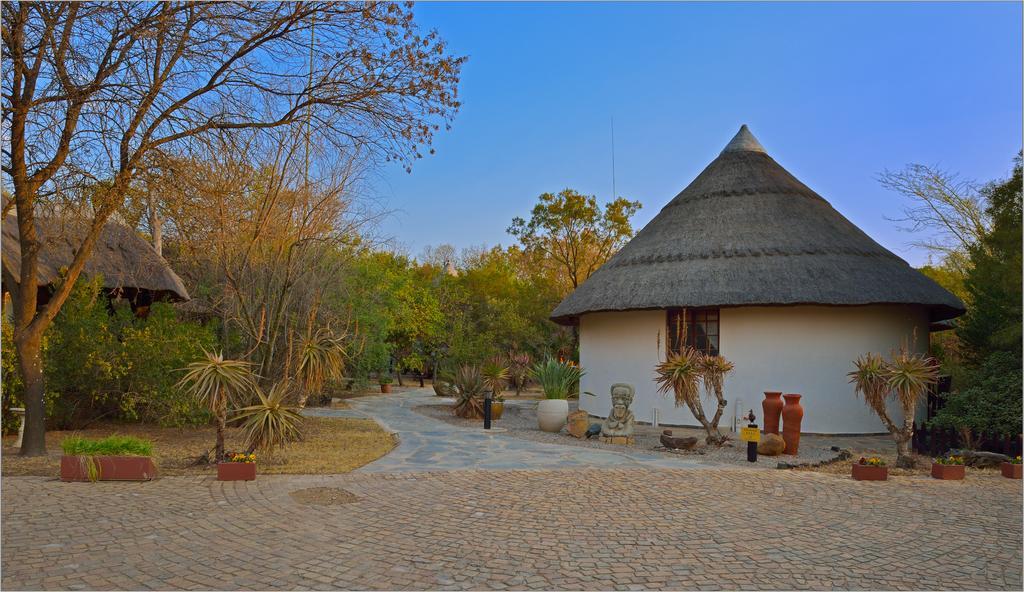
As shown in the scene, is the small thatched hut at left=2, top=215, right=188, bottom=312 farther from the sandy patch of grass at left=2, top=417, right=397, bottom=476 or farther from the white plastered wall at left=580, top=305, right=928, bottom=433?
the white plastered wall at left=580, top=305, right=928, bottom=433

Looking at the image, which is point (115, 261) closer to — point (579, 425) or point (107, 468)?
point (107, 468)

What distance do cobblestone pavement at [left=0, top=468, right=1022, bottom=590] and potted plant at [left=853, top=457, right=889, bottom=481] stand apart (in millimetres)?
201

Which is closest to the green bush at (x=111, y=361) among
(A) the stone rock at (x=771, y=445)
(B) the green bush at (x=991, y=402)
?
(A) the stone rock at (x=771, y=445)

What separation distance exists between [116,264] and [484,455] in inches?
314

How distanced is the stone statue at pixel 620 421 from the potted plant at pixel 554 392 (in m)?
1.36

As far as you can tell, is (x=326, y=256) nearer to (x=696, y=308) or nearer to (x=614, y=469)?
(x=696, y=308)

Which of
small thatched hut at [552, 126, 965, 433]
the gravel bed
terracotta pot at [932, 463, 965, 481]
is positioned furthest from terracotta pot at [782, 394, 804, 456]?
small thatched hut at [552, 126, 965, 433]

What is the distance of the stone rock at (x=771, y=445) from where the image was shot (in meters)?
9.44

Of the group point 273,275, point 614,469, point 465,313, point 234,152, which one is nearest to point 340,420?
point 273,275

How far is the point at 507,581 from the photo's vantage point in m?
4.16

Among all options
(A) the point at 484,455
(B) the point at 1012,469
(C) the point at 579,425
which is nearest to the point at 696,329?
(C) the point at 579,425

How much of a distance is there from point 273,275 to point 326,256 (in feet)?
8.27

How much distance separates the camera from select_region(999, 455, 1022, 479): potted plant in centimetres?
794

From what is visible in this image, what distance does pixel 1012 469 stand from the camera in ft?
26.1
